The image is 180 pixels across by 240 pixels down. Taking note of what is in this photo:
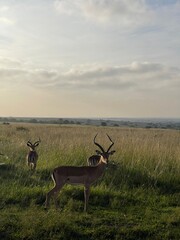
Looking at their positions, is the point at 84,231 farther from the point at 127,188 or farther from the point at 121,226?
the point at 127,188

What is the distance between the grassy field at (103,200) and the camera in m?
7.54

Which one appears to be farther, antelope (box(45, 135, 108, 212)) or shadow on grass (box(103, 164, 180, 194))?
shadow on grass (box(103, 164, 180, 194))

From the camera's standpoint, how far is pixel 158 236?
7.46m

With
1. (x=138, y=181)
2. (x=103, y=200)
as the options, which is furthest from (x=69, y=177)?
(x=138, y=181)

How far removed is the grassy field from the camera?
297 inches

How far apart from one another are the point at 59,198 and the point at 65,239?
8.80ft

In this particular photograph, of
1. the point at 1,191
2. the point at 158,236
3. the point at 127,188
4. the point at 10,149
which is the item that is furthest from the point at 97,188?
the point at 10,149

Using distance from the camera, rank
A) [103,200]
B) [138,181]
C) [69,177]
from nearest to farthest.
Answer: [69,177] → [103,200] → [138,181]

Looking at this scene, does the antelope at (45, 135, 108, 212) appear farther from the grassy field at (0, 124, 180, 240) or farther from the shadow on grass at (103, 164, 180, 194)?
the shadow on grass at (103, 164, 180, 194)

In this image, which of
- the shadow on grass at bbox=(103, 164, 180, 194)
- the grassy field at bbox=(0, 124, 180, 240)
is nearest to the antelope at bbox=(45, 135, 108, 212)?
the grassy field at bbox=(0, 124, 180, 240)

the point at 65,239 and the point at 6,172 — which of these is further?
the point at 6,172

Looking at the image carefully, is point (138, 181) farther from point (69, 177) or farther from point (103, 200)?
point (69, 177)

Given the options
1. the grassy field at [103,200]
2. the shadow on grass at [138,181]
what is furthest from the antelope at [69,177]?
the shadow on grass at [138,181]

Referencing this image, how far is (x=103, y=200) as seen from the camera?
9992 mm
